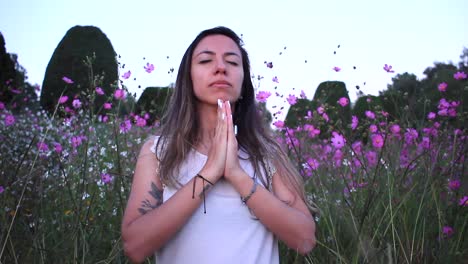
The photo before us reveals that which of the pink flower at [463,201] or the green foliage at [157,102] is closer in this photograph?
the pink flower at [463,201]

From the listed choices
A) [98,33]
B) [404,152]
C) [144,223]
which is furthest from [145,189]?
[98,33]

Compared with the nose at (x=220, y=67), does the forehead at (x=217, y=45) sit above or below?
above

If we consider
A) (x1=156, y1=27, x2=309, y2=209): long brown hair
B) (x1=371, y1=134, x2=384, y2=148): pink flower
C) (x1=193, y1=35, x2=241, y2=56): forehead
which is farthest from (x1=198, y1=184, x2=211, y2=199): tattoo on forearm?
(x1=371, y1=134, x2=384, y2=148): pink flower

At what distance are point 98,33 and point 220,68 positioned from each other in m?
9.27

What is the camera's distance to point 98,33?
10242mm

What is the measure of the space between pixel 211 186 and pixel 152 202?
0.20 meters

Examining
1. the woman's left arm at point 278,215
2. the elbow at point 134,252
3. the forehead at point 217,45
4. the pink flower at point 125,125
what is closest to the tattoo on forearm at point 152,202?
the elbow at point 134,252

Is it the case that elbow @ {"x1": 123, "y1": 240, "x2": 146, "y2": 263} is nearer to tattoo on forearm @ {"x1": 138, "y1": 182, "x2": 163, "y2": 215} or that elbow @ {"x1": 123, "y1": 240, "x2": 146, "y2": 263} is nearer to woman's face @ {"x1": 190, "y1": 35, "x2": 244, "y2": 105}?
tattoo on forearm @ {"x1": 138, "y1": 182, "x2": 163, "y2": 215}

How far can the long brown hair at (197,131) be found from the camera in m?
1.60

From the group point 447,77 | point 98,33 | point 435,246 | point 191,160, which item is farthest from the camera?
point 98,33

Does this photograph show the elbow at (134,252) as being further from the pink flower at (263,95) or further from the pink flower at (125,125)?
the pink flower at (263,95)

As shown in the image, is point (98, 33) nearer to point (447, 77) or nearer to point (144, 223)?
point (447, 77)

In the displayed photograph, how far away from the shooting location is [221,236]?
1.45 meters

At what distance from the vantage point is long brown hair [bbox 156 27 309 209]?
1602mm
